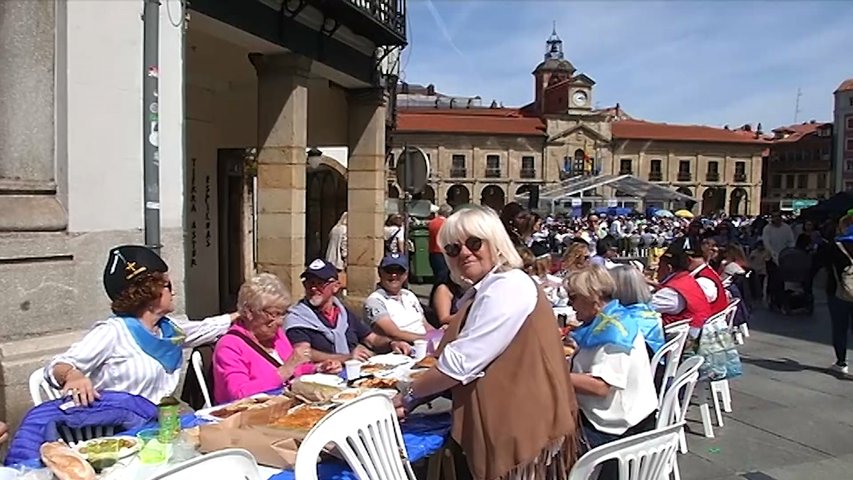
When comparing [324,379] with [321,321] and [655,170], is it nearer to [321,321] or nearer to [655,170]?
[321,321]

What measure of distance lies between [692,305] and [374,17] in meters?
5.44

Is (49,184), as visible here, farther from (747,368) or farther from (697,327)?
(747,368)

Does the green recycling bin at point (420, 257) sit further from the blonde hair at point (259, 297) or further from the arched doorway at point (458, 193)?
the arched doorway at point (458, 193)

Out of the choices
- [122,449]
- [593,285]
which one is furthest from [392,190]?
[122,449]

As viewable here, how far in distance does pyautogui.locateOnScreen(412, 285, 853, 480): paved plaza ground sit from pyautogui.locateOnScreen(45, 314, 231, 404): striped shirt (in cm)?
344

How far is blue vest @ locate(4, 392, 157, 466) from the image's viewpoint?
2818 mm

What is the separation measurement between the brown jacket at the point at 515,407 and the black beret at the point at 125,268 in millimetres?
1529

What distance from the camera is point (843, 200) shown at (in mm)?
23812

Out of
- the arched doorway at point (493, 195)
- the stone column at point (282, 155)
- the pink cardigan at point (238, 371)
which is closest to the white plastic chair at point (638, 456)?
the pink cardigan at point (238, 371)

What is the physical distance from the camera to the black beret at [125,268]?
3.40 meters

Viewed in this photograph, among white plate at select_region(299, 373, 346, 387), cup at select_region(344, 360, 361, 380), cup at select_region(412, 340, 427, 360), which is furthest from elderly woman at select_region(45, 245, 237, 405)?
cup at select_region(412, 340, 427, 360)

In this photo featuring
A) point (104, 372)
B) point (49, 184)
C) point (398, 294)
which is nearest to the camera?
point (104, 372)

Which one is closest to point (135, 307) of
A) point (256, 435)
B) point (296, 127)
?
point (256, 435)

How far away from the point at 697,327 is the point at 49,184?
16.1ft
